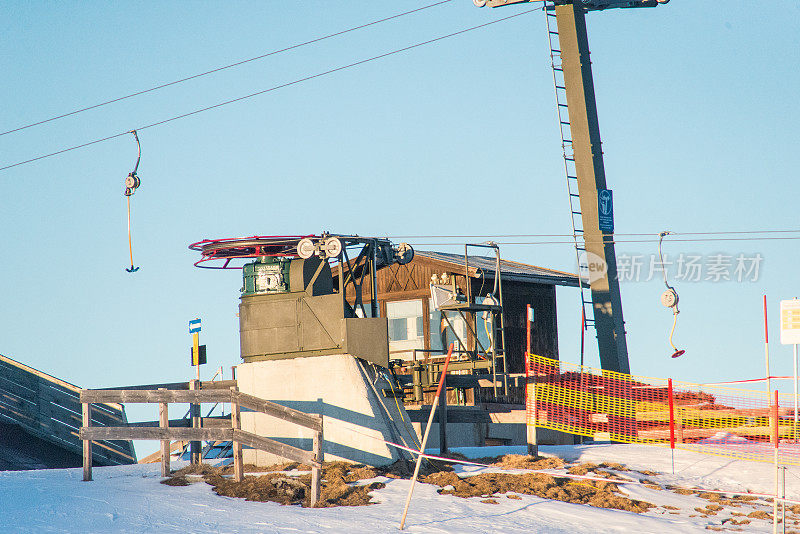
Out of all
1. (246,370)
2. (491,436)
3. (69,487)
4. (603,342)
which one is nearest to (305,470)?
(246,370)

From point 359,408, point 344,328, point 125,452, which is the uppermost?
point 344,328

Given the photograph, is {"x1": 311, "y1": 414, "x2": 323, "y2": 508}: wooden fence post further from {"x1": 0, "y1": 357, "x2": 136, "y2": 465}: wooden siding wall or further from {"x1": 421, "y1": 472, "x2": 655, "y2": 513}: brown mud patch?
{"x1": 0, "y1": 357, "x2": 136, "y2": 465}: wooden siding wall

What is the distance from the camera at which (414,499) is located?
15.1 metres

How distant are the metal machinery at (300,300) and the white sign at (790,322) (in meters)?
7.76

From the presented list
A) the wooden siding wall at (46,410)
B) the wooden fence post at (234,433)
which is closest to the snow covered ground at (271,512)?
the wooden fence post at (234,433)

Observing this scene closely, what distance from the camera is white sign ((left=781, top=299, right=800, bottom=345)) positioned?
722 inches

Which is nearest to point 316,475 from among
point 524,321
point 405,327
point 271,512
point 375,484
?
point 271,512

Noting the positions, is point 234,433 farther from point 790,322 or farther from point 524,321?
point 524,321

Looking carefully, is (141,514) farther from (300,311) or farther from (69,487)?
(300,311)

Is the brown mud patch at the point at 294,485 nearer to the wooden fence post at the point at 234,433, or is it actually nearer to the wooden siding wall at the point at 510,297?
the wooden fence post at the point at 234,433

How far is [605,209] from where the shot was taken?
2772 cm

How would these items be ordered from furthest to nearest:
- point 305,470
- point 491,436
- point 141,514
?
point 491,436 < point 305,470 < point 141,514

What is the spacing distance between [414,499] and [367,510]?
1108mm

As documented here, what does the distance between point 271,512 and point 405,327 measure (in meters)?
16.3
